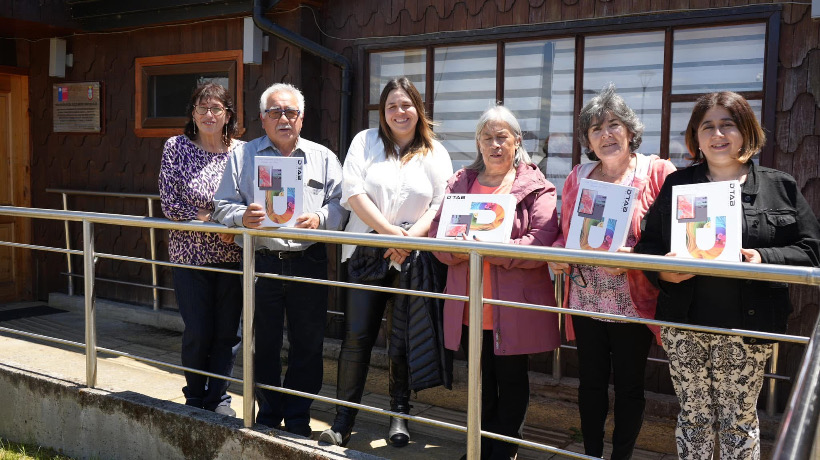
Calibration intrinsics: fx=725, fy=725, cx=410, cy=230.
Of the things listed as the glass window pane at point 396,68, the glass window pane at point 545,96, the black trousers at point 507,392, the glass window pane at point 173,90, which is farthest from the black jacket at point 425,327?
the glass window pane at point 173,90

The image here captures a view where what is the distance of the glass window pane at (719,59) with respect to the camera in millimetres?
3688

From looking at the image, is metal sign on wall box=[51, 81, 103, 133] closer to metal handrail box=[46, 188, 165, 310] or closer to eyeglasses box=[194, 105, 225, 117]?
metal handrail box=[46, 188, 165, 310]

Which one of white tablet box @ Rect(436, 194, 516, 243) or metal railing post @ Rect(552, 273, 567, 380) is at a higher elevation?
white tablet box @ Rect(436, 194, 516, 243)

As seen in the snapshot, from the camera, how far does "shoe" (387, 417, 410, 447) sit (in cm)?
359

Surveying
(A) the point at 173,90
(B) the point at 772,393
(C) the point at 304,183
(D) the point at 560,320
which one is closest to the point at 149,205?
(A) the point at 173,90

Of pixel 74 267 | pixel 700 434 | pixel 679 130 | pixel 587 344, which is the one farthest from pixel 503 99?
pixel 74 267

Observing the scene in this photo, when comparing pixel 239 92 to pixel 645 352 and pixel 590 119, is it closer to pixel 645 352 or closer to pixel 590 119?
pixel 590 119

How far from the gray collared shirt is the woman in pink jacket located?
0.56m

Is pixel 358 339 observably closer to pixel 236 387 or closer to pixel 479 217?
pixel 479 217

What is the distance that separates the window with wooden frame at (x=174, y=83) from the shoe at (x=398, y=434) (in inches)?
107

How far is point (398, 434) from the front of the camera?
359 centimetres

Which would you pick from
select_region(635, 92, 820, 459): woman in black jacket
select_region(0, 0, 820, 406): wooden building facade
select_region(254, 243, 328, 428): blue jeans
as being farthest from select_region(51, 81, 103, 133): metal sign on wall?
select_region(635, 92, 820, 459): woman in black jacket

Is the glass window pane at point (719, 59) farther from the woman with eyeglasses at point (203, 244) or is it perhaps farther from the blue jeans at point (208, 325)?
the blue jeans at point (208, 325)

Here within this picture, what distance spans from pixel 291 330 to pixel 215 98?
116 centimetres
